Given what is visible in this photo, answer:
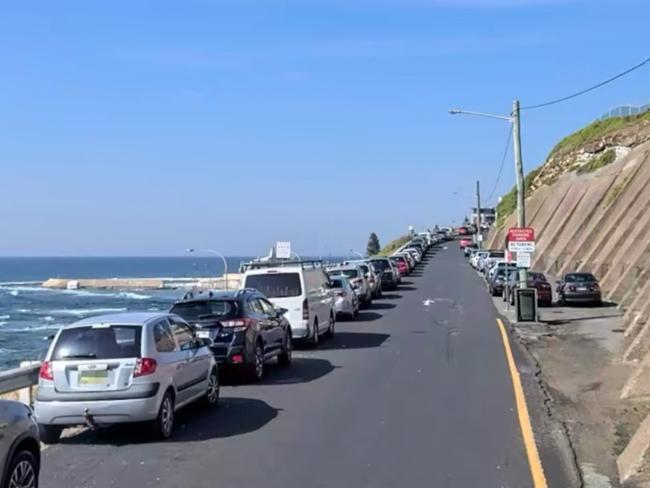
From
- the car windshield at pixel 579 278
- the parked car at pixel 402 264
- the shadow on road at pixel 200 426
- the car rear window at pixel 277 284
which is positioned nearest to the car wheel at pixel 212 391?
the shadow on road at pixel 200 426

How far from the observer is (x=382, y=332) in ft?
82.0

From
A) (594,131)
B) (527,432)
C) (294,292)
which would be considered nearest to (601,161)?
(594,131)

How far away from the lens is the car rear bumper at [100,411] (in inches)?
400

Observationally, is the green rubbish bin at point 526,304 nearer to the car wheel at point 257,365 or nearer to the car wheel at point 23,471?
the car wheel at point 257,365

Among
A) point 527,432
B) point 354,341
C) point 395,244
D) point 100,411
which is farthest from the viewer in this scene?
point 395,244

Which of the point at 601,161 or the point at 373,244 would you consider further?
the point at 373,244

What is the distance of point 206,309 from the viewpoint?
15320 mm

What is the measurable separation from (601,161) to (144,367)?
60.2m

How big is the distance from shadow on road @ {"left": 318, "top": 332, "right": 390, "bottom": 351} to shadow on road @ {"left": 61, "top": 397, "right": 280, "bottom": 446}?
841cm

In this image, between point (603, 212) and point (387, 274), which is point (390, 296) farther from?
point (603, 212)

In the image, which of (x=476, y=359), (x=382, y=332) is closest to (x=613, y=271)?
(x=382, y=332)

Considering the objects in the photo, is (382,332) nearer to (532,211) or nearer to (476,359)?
(476,359)

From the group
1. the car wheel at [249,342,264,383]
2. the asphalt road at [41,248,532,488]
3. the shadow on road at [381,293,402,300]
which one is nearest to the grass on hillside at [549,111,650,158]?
the shadow on road at [381,293,402,300]

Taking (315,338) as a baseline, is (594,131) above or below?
above
